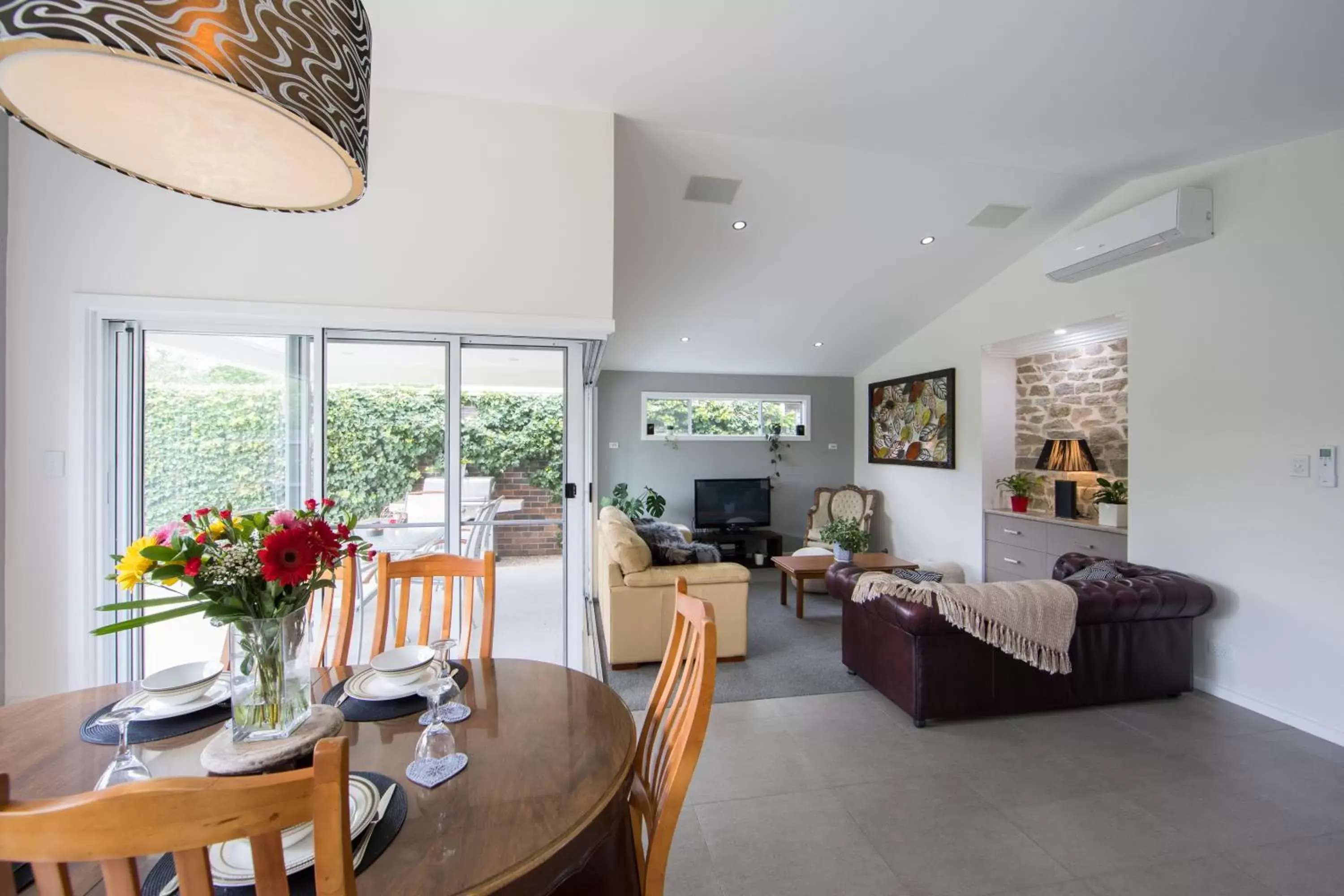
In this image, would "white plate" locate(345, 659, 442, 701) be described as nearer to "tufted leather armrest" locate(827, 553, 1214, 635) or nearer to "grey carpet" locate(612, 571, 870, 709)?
"grey carpet" locate(612, 571, 870, 709)

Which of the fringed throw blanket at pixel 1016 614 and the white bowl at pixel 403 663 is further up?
the white bowl at pixel 403 663

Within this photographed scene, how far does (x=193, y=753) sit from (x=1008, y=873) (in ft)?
7.47

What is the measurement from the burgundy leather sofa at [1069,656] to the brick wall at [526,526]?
1.67 metres

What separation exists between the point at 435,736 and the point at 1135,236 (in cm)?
424

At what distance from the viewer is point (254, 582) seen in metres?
1.06

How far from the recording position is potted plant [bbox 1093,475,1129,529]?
3857 mm

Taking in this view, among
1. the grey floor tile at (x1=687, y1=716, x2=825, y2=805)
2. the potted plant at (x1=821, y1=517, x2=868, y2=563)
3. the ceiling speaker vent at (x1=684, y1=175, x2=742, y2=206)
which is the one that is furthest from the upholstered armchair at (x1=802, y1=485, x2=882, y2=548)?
the ceiling speaker vent at (x1=684, y1=175, x2=742, y2=206)

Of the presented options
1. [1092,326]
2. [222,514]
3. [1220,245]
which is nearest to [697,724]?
[222,514]

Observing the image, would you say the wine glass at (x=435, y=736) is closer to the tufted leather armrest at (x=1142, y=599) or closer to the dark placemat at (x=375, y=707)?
the dark placemat at (x=375, y=707)

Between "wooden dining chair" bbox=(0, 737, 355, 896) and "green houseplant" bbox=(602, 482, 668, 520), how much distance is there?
5.65 metres

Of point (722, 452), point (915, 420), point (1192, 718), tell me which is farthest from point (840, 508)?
point (1192, 718)

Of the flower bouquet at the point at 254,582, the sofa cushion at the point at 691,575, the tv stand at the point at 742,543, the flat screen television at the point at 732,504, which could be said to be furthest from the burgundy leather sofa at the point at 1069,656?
the flat screen television at the point at 732,504

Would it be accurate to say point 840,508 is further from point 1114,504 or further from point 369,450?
point 369,450

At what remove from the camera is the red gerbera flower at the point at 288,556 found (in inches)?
39.3
